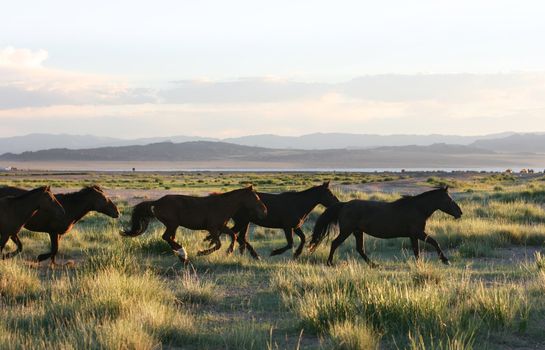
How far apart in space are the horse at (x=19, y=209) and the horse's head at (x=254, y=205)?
3.77 meters

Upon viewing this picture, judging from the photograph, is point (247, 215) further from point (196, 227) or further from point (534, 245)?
point (534, 245)

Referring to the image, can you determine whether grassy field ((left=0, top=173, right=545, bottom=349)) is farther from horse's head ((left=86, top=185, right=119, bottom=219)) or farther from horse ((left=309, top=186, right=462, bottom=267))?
horse's head ((left=86, top=185, right=119, bottom=219))

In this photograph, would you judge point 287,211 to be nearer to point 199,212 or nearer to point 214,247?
point 214,247

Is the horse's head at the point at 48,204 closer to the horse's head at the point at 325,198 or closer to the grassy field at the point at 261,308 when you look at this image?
the grassy field at the point at 261,308

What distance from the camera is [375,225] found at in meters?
13.2

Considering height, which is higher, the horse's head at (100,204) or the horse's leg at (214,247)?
the horse's head at (100,204)

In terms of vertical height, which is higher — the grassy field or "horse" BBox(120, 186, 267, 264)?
"horse" BBox(120, 186, 267, 264)

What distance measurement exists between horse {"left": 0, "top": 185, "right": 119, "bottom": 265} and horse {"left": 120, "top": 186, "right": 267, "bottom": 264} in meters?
0.97

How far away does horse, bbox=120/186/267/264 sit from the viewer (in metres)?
13.1

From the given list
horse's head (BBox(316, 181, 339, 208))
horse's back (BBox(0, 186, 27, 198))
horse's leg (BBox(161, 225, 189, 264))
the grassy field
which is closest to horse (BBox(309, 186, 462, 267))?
the grassy field

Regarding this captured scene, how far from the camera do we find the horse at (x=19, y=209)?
11.8 metres

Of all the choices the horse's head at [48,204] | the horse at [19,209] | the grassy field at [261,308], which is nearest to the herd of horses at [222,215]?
the horse's head at [48,204]

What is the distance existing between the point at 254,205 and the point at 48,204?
4.04m

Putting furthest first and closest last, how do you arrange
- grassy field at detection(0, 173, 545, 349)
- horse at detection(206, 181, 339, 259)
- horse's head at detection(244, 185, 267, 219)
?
horse at detection(206, 181, 339, 259), horse's head at detection(244, 185, 267, 219), grassy field at detection(0, 173, 545, 349)
